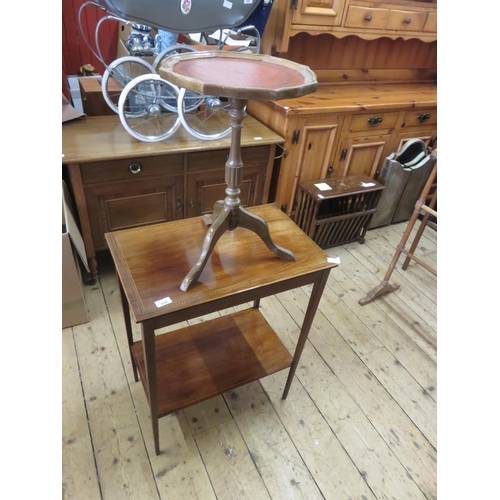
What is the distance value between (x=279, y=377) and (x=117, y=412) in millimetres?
679

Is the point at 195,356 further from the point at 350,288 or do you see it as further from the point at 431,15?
the point at 431,15

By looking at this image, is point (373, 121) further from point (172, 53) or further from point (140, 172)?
point (140, 172)

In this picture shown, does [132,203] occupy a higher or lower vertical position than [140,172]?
lower

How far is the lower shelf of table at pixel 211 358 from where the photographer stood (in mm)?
1262

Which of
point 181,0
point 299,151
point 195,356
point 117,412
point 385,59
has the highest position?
point 181,0

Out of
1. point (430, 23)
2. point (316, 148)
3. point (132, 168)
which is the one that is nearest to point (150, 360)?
point (132, 168)

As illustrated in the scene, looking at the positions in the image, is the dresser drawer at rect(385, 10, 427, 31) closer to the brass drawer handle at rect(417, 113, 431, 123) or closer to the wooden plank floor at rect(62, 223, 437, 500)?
the brass drawer handle at rect(417, 113, 431, 123)

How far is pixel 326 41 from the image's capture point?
235 centimetres

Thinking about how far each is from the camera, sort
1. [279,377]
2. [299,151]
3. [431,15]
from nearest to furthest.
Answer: [279,377] < [299,151] < [431,15]

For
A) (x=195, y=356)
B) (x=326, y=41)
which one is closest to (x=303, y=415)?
(x=195, y=356)

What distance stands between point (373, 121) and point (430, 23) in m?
0.79

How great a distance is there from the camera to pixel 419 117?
2.48 meters

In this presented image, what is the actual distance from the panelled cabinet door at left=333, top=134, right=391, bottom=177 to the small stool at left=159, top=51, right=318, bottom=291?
4.77ft

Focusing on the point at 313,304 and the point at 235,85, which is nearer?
the point at 235,85
